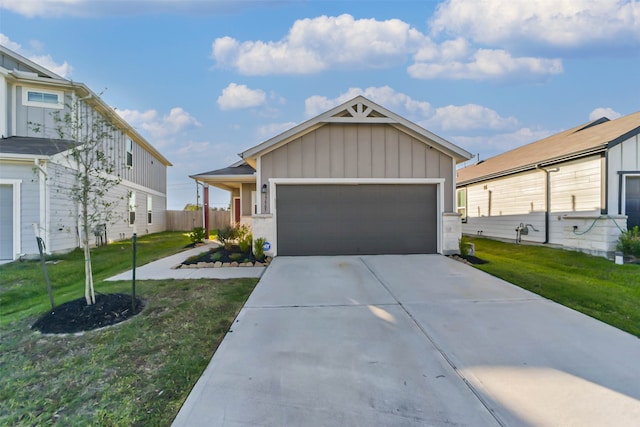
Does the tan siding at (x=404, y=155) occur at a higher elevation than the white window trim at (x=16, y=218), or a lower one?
higher

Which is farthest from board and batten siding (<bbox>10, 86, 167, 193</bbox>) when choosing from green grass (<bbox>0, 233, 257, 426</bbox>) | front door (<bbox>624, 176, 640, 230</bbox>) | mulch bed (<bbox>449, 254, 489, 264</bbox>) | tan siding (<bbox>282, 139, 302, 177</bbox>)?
A: front door (<bbox>624, 176, 640, 230</bbox>)

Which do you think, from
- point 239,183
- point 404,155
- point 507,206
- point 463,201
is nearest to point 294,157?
point 404,155

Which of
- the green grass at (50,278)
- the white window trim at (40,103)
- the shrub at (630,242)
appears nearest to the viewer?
the green grass at (50,278)

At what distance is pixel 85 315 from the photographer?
3773 mm

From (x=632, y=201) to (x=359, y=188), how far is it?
26.2ft

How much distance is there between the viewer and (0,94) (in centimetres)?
1016

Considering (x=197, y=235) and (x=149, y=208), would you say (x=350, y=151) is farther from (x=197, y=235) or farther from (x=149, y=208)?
(x=149, y=208)

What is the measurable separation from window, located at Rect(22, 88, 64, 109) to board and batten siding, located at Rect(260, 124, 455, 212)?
367 inches

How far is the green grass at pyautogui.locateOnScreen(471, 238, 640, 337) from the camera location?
420 centimetres

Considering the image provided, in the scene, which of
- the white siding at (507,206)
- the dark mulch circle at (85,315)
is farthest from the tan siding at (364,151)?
the white siding at (507,206)

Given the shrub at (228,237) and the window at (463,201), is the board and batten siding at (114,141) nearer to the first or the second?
the shrub at (228,237)

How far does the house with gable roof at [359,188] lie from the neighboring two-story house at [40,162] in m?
3.54

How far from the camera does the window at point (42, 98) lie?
10.8 metres

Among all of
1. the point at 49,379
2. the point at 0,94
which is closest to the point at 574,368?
the point at 49,379
